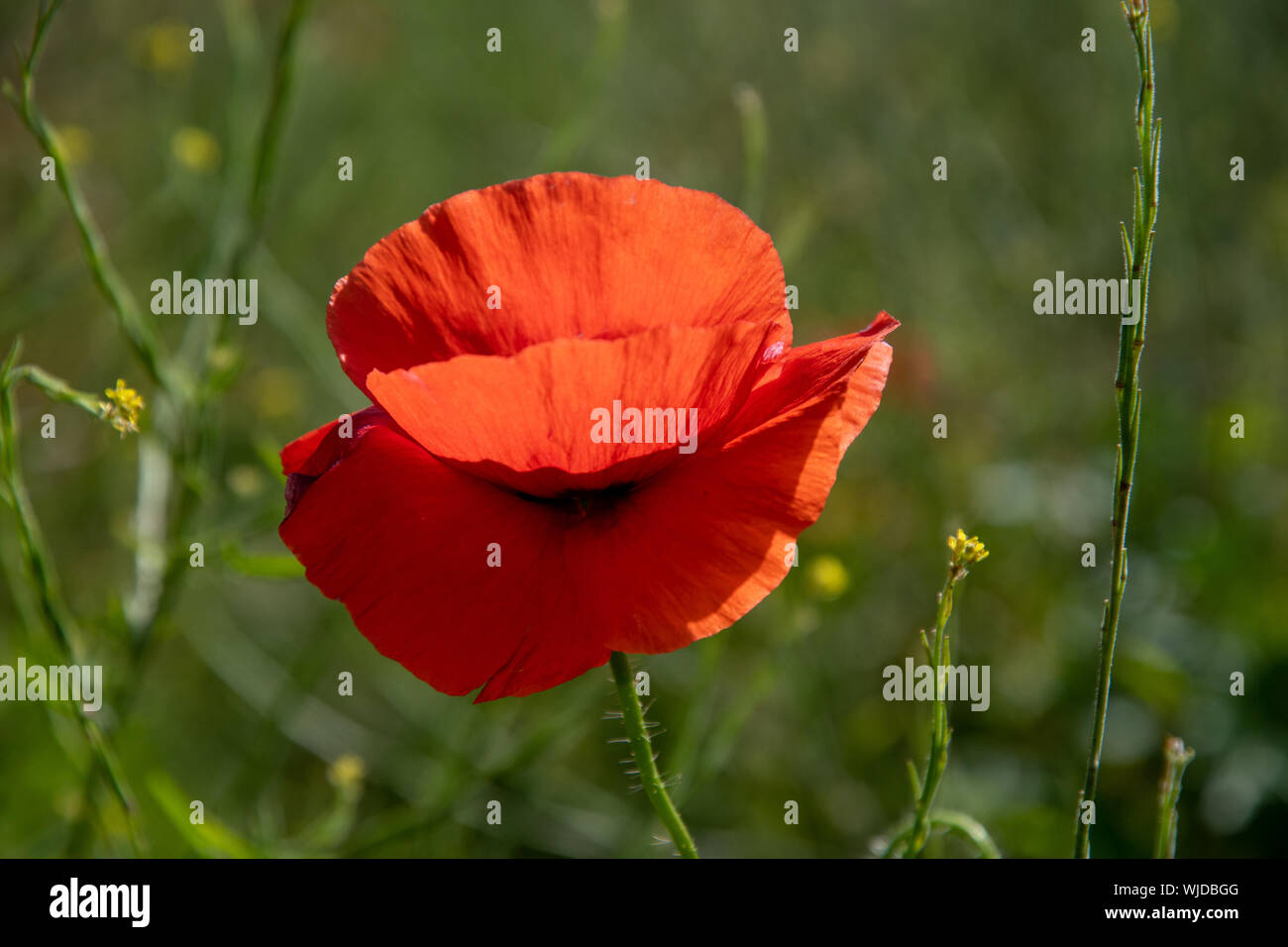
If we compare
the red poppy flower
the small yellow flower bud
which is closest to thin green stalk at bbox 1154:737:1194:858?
the red poppy flower

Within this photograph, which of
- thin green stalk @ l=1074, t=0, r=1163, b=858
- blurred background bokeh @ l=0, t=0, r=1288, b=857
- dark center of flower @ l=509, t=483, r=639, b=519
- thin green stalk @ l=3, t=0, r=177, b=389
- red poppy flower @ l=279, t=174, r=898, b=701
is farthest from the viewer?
blurred background bokeh @ l=0, t=0, r=1288, b=857

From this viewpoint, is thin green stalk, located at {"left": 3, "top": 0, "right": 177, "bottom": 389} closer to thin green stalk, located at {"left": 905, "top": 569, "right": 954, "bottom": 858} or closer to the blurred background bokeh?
the blurred background bokeh

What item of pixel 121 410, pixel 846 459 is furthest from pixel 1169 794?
pixel 846 459

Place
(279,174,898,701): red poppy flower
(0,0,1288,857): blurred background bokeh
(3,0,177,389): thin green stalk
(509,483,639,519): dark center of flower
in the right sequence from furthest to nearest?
(0,0,1288,857): blurred background bokeh → (3,0,177,389): thin green stalk → (509,483,639,519): dark center of flower → (279,174,898,701): red poppy flower

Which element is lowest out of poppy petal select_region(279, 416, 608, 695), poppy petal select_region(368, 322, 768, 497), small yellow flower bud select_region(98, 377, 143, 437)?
poppy petal select_region(279, 416, 608, 695)

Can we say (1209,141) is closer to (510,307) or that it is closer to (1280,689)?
(1280,689)

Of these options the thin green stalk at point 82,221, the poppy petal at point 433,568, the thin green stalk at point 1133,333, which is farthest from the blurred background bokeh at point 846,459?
the thin green stalk at point 1133,333
